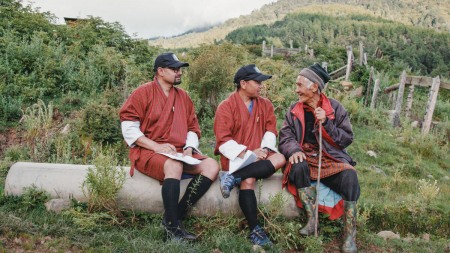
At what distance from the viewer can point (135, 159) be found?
3988 millimetres

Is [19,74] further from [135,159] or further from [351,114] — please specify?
[351,114]

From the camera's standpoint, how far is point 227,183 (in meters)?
3.79

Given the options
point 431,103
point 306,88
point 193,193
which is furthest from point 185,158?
point 431,103

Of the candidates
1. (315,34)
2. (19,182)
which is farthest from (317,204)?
(315,34)

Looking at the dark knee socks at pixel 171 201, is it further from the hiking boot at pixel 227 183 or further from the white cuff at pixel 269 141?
the white cuff at pixel 269 141

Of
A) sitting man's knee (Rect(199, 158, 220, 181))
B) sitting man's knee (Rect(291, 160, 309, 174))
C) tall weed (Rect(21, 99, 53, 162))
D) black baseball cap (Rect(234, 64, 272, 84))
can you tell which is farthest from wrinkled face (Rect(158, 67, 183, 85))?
tall weed (Rect(21, 99, 53, 162))

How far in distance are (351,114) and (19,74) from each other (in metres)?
7.30

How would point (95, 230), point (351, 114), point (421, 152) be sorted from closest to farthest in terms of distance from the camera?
point (95, 230) → point (421, 152) → point (351, 114)

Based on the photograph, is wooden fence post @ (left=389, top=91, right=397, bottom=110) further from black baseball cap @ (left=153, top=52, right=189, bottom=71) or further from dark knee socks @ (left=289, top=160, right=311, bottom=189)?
black baseball cap @ (left=153, top=52, right=189, bottom=71)

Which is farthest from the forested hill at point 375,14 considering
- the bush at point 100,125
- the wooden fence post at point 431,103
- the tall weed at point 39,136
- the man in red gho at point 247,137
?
the man in red gho at point 247,137

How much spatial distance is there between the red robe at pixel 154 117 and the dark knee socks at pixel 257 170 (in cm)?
50

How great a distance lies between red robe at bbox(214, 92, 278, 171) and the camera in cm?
405

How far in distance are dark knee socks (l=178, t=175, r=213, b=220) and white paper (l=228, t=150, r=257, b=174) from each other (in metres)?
0.25

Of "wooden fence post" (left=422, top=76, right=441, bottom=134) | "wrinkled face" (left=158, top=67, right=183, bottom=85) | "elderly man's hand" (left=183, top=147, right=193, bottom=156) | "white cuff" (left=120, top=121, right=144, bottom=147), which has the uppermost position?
"wrinkled face" (left=158, top=67, right=183, bottom=85)
